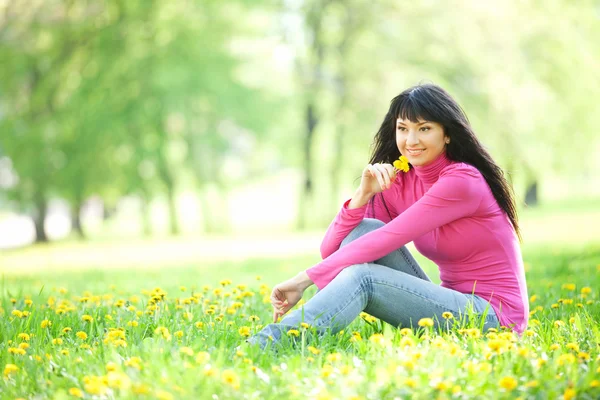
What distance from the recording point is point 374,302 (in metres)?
3.06

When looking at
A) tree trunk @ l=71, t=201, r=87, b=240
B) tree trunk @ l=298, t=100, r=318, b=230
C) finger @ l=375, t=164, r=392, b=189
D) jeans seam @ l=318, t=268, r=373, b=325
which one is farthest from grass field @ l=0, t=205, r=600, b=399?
tree trunk @ l=71, t=201, r=87, b=240

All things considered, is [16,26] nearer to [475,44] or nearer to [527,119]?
[475,44]

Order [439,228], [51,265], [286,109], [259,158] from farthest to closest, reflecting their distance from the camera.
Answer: [259,158], [286,109], [51,265], [439,228]

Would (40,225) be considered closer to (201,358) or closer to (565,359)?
(201,358)

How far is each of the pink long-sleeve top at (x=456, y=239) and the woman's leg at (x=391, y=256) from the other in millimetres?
55

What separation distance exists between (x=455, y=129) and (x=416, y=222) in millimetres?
557

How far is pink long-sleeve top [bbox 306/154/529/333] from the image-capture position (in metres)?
3.15

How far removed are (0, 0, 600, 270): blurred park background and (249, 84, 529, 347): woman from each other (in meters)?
12.7

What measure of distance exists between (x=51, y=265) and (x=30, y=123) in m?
6.74

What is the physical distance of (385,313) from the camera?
3.12m

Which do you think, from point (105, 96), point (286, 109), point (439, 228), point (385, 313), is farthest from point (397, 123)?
point (286, 109)

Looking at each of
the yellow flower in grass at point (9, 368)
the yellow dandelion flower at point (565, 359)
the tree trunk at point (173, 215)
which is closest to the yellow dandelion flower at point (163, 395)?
the yellow flower in grass at point (9, 368)

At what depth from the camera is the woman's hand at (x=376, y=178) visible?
330 centimetres

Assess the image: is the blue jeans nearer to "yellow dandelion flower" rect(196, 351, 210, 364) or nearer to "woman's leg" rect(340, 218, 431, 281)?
"woman's leg" rect(340, 218, 431, 281)
